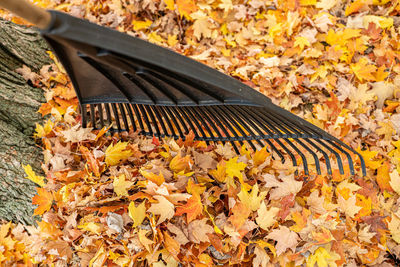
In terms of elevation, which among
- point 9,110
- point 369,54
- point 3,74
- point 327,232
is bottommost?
point 327,232

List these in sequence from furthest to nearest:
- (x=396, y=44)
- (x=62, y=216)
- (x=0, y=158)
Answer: (x=396, y=44) < (x=0, y=158) < (x=62, y=216)

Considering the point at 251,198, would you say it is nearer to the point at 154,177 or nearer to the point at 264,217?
the point at 264,217

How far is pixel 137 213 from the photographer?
160 cm

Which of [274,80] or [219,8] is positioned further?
[219,8]

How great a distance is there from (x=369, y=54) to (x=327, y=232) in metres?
1.77

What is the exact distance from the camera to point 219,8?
2986 millimetres

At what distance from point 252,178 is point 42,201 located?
139 cm

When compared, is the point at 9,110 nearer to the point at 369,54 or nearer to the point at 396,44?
the point at 369,54

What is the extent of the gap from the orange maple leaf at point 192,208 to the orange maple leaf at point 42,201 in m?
0.87

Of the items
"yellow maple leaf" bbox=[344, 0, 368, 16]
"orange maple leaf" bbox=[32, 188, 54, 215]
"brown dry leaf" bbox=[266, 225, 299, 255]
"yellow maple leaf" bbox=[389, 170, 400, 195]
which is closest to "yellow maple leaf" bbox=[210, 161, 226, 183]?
→ "brown dry leaf" bbox=[266, 225, 299, 255]

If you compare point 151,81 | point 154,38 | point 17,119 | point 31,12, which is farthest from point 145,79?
point 154,38

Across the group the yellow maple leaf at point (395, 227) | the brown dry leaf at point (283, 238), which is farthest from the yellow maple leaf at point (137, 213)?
the yellow maple leaf at point (395, 227)

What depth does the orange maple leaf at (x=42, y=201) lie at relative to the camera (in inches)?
70.5

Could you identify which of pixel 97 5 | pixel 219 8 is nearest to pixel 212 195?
pixel 219 8
